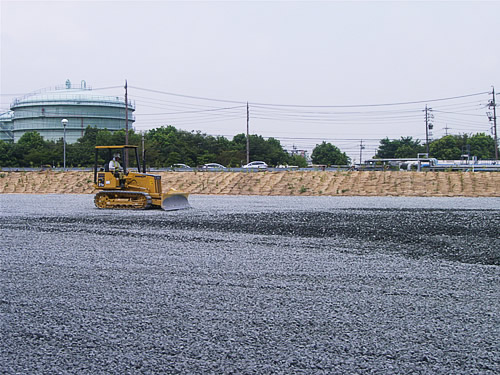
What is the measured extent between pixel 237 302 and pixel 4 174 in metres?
33.4

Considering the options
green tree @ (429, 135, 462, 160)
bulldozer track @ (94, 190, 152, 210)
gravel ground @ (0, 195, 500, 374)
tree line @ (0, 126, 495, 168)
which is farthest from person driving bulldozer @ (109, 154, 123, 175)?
green tree @ (429, 135, 462, 160)

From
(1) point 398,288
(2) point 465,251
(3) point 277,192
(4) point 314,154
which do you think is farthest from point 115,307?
(4) point 314,154

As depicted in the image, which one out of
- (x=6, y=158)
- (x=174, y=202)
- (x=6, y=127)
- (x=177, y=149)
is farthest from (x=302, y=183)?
(x=6, y=127)

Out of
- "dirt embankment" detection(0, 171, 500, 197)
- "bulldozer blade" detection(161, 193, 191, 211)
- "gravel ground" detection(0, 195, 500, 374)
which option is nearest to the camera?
"gravel ground" detection(0, 195, 500, 374)

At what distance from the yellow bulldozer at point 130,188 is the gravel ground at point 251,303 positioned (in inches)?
242

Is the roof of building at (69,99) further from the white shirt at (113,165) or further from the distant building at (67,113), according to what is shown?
the white shirt at (113,165)

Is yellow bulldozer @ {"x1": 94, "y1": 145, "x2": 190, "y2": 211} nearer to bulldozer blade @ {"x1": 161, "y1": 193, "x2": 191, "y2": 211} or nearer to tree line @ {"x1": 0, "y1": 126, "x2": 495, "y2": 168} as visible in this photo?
bulldozer blade @ {"x1": 161, "y1": 193, "x2": 191, "y2": 211}

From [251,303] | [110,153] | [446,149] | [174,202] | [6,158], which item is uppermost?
[446,149]

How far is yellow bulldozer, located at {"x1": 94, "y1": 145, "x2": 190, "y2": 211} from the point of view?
53.6 ft

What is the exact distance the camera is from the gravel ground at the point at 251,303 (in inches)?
153

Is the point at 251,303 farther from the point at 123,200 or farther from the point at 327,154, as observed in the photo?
the point at 327,154

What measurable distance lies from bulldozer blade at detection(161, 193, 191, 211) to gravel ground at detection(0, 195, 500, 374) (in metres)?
5.98

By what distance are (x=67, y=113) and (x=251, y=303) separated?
9590cm

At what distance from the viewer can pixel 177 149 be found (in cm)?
5919
